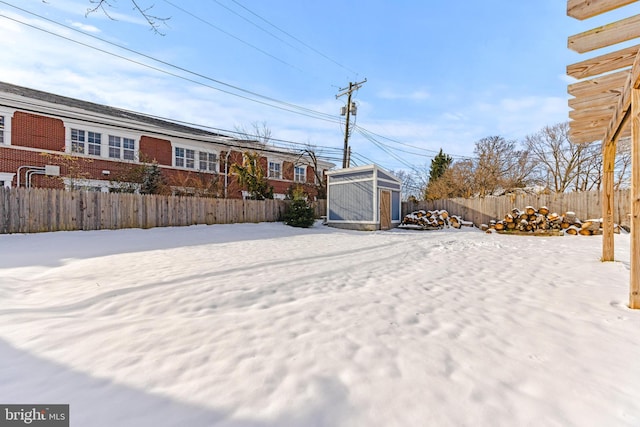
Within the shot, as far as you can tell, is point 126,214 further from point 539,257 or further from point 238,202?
point 539,257

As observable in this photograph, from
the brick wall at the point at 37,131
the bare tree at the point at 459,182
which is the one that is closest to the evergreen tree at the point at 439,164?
the bare tree at the point at 459,182

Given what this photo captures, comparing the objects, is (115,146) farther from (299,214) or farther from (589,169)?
(589,169)

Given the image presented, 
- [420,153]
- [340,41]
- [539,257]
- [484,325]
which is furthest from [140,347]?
[420,153]

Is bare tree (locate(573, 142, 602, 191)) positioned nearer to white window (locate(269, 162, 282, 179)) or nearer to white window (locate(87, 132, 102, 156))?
white window (locate(269, 162, 282, 179))

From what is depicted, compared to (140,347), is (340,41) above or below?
above

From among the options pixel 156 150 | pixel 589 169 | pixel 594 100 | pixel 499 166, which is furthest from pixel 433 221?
pixel 156 150

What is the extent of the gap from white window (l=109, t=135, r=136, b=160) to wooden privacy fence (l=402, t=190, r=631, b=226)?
16049 mm

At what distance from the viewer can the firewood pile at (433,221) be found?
14.0 meters

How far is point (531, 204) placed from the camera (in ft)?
40.0

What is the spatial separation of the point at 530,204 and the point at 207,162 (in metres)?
17.6

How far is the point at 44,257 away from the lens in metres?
5.61

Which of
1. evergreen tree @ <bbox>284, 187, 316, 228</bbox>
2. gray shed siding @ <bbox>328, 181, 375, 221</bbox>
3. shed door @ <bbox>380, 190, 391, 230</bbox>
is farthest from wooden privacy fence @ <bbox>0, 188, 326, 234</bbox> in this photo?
shed door @ <bbox>380, 190, 391, 230</bbox>

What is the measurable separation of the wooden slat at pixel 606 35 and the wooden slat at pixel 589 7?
0.73 feet

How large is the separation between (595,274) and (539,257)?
1.81 metres
